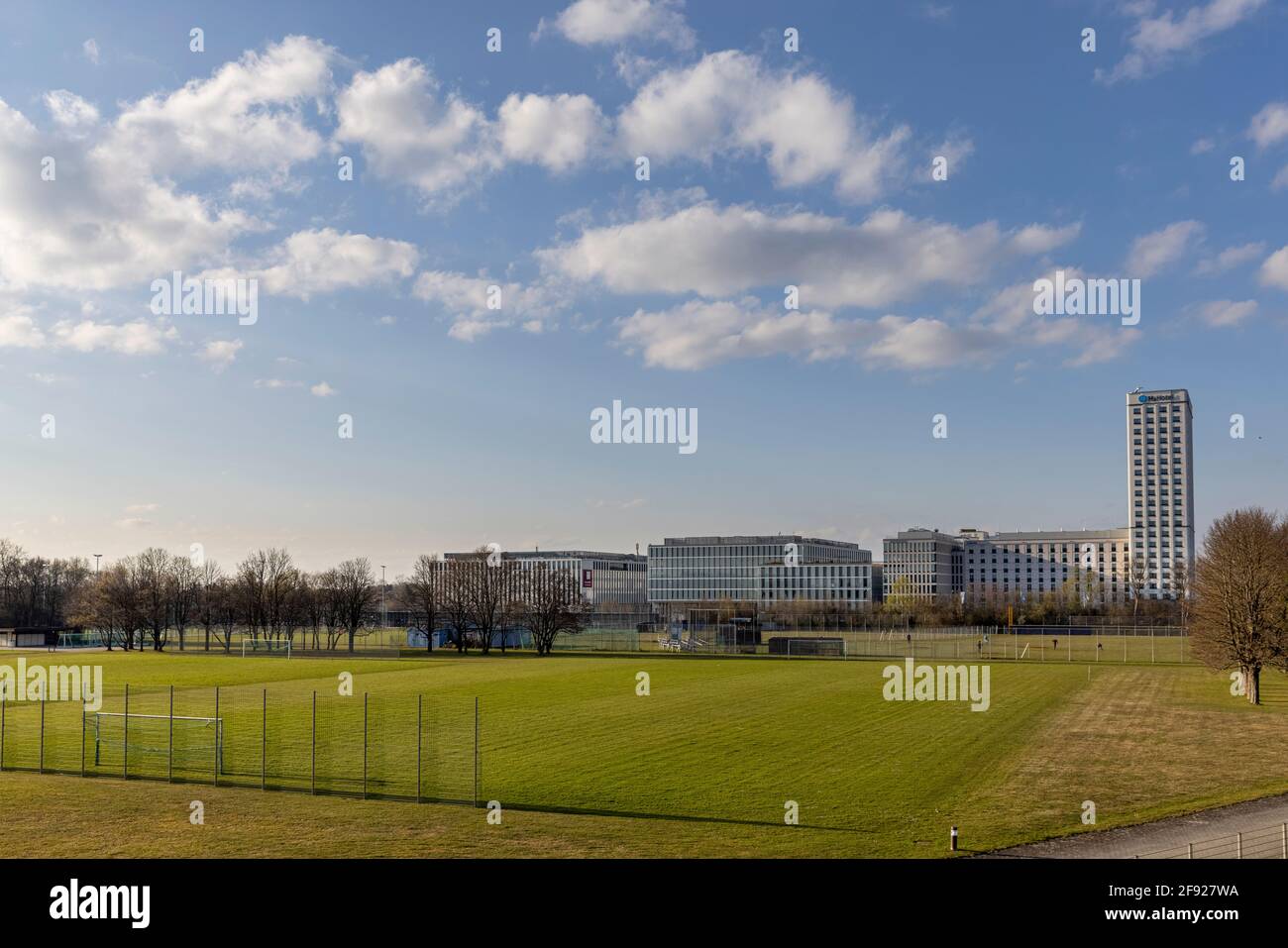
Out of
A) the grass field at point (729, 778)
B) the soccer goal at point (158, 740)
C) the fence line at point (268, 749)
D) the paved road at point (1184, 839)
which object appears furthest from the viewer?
the soccer goal at point (158, 740)

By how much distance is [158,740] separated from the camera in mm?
30750

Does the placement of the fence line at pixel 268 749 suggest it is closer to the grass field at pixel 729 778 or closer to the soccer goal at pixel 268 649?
the grass field at pixel 729 778

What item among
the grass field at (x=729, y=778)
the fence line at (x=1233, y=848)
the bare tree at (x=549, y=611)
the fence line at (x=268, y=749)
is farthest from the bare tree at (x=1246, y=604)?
the bare tree at (x=549, y=611)

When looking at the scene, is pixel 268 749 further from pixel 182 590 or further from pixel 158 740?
pixel 182 590

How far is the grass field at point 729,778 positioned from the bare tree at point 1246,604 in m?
2.16

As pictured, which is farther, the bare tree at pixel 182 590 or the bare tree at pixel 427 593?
the bare tree at pixel 182 590

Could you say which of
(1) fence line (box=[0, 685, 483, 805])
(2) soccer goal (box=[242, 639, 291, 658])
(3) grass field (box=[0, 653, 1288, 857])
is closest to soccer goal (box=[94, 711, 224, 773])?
(1) fence line (box=[0, 685, 483, 805])

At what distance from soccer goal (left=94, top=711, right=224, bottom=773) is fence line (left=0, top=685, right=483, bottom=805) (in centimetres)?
4

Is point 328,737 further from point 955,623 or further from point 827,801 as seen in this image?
point 955,623

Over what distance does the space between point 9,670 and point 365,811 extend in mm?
52763

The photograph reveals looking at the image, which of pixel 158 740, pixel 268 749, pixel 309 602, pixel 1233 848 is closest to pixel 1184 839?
pixel 1233 848

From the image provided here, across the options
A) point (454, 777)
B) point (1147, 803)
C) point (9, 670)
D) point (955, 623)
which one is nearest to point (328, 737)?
point (454, 777)

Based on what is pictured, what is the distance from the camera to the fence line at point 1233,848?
18547mm

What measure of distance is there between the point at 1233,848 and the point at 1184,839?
152cm
